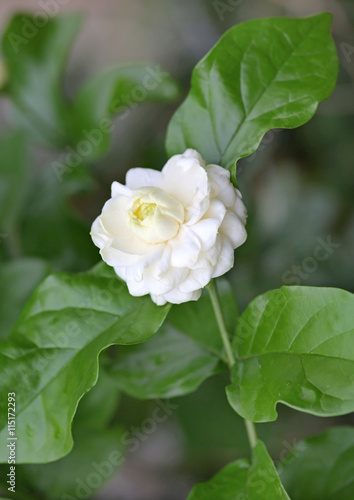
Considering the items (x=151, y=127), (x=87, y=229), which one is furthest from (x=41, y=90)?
(x=151, y=127)

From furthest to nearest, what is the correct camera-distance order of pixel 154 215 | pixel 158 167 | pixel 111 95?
pixel 158 167
pixel 111 95
pixel 154 215

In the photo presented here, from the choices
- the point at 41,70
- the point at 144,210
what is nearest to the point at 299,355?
the point at 144,210

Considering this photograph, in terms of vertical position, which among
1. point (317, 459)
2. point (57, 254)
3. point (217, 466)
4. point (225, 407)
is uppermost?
point (57, 254)

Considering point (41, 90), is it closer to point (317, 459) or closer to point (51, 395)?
point (51, 395)

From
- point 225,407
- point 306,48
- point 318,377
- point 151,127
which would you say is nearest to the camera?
point 318,377

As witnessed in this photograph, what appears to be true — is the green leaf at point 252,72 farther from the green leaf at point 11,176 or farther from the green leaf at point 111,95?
the green leaf at point 11,176

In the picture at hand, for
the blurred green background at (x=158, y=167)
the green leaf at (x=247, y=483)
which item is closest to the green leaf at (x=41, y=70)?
the blurred green background at (x=158, y=167)

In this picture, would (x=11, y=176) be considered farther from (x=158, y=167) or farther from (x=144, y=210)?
(x=144, y=210)
